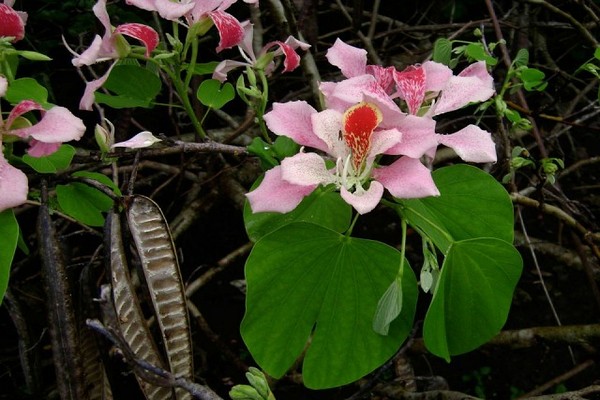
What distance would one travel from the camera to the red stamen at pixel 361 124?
812 millimetres

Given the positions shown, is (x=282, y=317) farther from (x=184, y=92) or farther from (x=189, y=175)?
(x=189, y=175)

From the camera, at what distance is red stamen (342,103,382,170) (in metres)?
0.81

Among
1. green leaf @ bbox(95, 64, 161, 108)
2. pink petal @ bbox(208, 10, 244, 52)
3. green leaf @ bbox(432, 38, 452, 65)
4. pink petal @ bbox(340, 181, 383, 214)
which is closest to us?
pink petal @ bbox(340, 181, 383, 214)

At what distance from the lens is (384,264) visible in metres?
0.89

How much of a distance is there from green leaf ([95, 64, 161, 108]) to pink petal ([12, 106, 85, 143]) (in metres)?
0.21

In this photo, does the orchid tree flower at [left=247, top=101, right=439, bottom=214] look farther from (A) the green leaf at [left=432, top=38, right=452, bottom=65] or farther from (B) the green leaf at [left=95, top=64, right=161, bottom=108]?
(A) the green leaf at [left=432, top=38, right=452, bottom=65]

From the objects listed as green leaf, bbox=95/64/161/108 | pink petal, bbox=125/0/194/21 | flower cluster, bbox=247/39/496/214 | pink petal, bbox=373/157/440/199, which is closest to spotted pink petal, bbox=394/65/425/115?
flower cluster, bbox=247/39/496/214

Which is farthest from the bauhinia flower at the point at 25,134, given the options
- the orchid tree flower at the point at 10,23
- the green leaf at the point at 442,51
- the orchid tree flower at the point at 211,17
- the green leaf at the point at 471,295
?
the green leaf at the point at 442,51

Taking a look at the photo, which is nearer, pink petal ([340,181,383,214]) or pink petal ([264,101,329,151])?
pink petal ([340,181,383,214])

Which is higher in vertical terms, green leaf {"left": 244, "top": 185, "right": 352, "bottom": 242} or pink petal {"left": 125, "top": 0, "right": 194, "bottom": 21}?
pink petal {"left": 125, "top": 0, "right": 194, "bottom": 21}

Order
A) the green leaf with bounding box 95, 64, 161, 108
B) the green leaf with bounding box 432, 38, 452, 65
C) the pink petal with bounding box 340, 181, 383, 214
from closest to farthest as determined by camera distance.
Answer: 1. the pink petal with bounding box 340, 181, 383, 214
2. the green leaf with bounding box 95, 64, 161, 108
3. the green leaf with bounding box 432, 38, 452, 65

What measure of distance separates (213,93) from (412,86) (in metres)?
0.43

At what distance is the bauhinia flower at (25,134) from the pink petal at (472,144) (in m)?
0.52

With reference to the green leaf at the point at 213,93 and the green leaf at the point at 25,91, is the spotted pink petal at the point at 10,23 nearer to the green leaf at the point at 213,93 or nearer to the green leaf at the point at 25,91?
the green leaf at the point at 25,91
